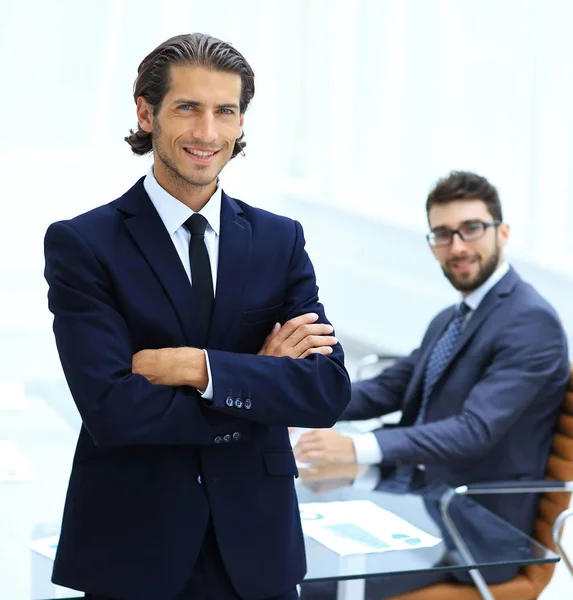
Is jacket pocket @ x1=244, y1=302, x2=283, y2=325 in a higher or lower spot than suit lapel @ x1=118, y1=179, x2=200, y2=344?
lower

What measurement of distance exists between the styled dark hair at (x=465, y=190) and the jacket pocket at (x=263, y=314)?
73.1 inches

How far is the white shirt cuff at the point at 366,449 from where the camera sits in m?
3.40

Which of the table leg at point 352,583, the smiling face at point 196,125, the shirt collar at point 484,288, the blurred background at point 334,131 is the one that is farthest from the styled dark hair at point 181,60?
the blurred background at point 334,131

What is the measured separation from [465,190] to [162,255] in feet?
6.75

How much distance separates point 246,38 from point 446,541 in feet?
20.0

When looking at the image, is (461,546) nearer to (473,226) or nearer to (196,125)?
(196,125)

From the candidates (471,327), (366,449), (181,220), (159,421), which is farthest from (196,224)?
(471,327)

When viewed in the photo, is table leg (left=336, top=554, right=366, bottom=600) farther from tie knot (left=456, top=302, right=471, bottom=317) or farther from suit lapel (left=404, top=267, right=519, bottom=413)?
tie knot (left=456, top=302, right=471, bottom=317)

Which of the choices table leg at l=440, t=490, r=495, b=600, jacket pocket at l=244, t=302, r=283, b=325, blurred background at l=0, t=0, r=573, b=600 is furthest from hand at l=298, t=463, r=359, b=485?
blurred background at l=0, t=0, r=573, b=600

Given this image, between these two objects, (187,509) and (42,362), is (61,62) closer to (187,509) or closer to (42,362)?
(42,362)

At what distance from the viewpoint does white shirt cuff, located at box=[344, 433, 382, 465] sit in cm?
340

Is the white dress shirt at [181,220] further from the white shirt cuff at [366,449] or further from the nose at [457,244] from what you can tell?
the nose at [457,244]

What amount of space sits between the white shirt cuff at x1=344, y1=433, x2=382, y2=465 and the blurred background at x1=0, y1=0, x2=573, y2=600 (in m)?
2.44

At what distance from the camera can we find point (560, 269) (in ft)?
18.2
